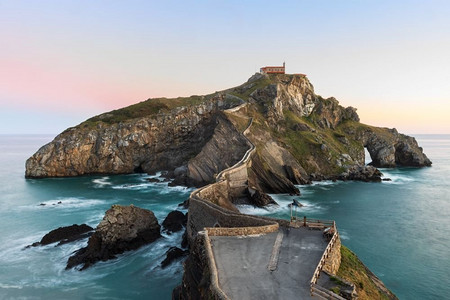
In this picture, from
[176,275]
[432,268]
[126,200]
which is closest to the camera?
[176,275]

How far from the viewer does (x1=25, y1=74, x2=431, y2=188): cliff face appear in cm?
7519

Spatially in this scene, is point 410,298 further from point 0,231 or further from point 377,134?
point 377,134

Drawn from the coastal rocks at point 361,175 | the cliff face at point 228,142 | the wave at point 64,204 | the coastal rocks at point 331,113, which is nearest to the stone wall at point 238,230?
the cliff face at point 228,142

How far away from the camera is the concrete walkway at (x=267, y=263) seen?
1734cm

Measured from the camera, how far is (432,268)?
33719mm

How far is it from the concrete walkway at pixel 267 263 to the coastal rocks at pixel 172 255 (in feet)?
40.2

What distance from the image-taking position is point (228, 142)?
76.7 meters

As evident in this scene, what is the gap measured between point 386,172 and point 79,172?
9700 centimetres

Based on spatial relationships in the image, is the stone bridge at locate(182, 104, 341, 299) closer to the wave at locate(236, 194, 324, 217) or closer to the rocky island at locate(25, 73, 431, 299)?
the rocky island at locate(25, 73, 431, 299)

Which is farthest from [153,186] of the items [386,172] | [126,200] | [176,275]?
[386,172]

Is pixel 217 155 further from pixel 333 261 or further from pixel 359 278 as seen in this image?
pixel 333 261

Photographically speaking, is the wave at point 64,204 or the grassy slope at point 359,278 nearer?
the grassy slope at point 359,278

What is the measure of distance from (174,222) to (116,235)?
10.4m

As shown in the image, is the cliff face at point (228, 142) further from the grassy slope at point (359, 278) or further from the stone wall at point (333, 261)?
the stone wall at point (333, 261)
